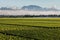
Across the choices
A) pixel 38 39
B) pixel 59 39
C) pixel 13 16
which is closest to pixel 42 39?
pixel 38 39

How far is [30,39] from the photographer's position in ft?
76.8

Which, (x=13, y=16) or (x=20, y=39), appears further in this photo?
(x=13, y=16)

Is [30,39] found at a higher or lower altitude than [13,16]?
higher

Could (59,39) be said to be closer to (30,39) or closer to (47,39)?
(47,39)

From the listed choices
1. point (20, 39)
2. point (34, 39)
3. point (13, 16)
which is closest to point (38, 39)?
point (34, 39)

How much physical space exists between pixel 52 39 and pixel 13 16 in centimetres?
13739

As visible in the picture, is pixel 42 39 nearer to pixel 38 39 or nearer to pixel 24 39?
pixel 38 39

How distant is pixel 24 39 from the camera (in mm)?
23500

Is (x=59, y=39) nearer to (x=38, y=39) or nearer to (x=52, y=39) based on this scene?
(x=52, y=39)

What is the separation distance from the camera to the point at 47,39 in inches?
913

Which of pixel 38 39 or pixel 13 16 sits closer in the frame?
pixel 38 39

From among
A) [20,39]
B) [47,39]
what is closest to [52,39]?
[47,39]

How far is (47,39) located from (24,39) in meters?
2.66

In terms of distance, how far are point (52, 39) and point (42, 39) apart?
1.16 metres
